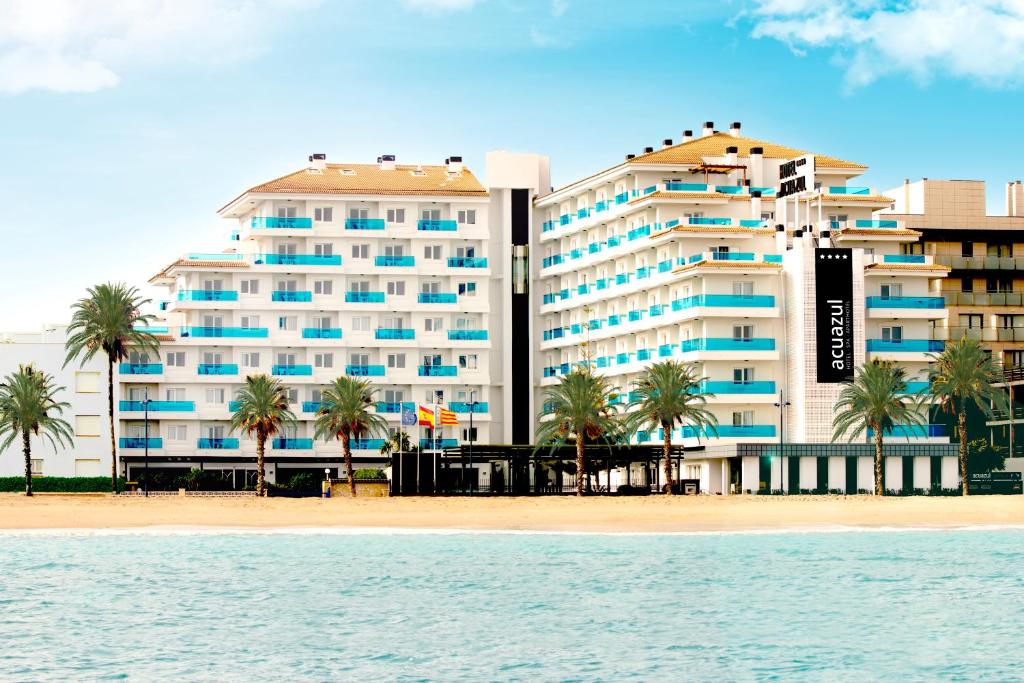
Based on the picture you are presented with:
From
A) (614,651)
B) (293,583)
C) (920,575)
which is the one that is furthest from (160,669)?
(920,575)

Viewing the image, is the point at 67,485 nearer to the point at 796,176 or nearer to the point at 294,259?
the point at 294,259

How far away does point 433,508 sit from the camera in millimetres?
102750

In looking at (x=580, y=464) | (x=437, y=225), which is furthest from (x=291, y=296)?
(x=580, y=464)

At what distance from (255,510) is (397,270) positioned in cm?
4427

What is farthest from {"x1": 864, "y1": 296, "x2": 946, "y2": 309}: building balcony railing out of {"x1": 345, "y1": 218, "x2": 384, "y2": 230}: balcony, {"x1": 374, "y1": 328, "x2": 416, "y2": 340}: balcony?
{"x1": 345, "y1": 218, "x2": 384, "y2": 230}: balcony

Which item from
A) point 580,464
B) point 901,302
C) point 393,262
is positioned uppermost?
point 393,262

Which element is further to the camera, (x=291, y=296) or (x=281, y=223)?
(x=281, y=223)

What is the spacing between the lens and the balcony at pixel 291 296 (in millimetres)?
143625

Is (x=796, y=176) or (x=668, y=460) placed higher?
(x=796, y=176)

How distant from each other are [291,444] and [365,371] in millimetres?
9369

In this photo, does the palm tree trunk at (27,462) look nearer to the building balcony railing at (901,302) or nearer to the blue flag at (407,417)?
the blue flag at (407,417)

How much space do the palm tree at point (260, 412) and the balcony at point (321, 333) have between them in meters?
14.2

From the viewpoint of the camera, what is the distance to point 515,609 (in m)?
57.0

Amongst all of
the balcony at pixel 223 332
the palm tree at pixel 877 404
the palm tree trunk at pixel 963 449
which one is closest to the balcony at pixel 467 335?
the balcony at pixel 223 332
